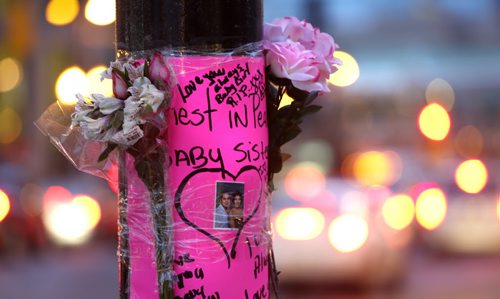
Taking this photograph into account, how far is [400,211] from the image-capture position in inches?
637

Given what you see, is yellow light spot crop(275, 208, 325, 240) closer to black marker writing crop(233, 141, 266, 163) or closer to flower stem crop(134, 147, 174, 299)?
black marker writing crop(233, 141, 266, 163)

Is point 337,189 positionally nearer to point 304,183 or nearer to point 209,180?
point 304,183

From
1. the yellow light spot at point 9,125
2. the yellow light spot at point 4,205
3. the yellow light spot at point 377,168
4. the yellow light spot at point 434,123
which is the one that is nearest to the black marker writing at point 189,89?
the yellow light spot at point 377,168

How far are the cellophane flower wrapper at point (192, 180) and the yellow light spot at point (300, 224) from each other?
8179mm

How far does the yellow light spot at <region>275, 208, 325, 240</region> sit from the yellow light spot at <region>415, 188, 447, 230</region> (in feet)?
17.9

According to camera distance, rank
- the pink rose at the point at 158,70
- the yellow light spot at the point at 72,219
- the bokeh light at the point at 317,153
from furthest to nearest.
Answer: the yellow light spot at the point at 72,219, the bokeh light at the point at 317,153, the pink rose at the point at 158,70

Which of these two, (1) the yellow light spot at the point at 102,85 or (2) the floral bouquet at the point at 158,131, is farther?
(1) the yellow light spot at the point at 102,85

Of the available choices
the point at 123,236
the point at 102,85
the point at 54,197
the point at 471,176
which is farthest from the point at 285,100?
the point at 54,197

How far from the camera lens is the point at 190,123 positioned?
9.27 feet

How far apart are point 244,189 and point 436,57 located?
106 feet

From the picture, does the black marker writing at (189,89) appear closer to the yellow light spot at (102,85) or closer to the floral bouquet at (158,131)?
the floral bouquet at (158,131)

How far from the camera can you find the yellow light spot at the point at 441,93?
37.5 meters

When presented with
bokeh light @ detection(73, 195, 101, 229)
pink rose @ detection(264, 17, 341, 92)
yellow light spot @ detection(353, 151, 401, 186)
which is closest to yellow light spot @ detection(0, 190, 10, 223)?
bokeh light @ detection(73, 195, 101, 229)

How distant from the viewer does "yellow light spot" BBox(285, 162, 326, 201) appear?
1138cm
